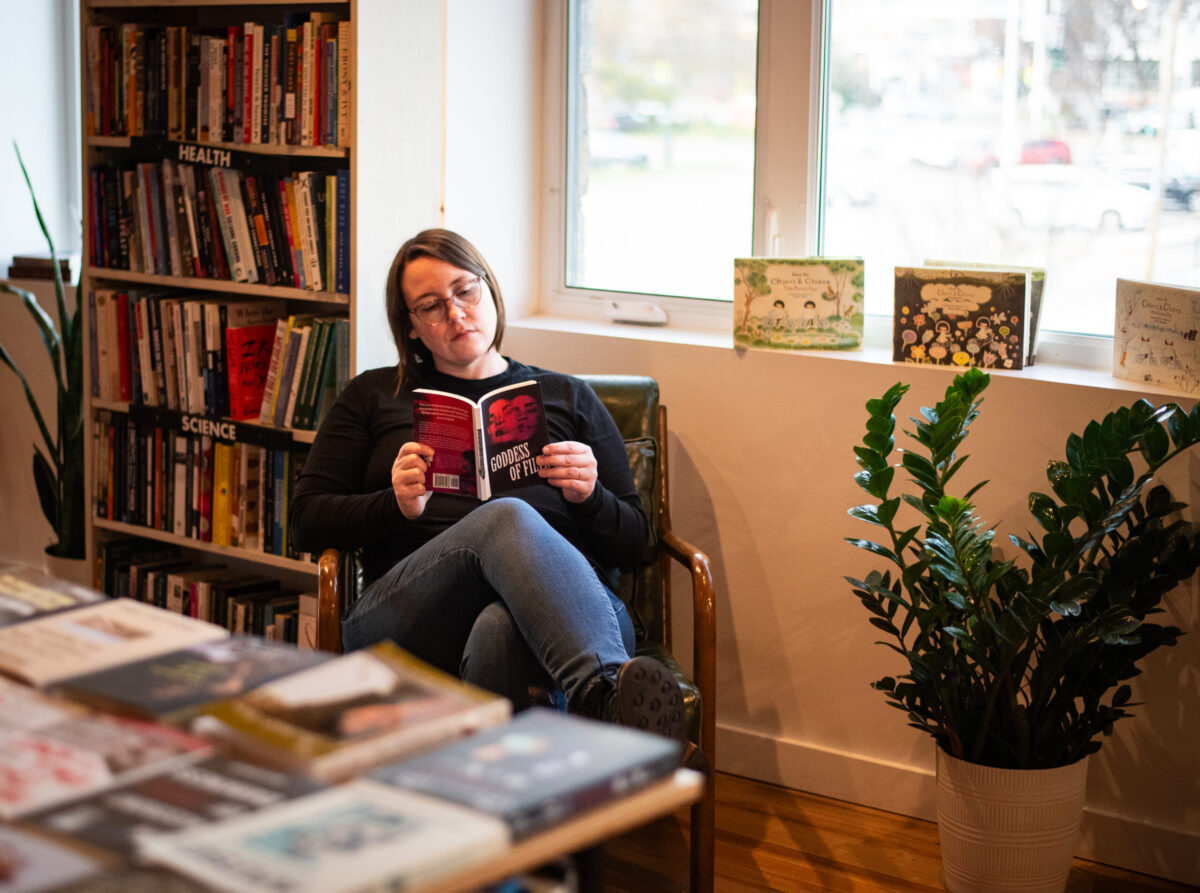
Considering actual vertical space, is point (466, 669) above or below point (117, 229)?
below

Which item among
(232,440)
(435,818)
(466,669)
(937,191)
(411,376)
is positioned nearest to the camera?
(435,818)

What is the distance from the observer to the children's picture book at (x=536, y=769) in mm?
897

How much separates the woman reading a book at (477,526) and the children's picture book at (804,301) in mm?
434

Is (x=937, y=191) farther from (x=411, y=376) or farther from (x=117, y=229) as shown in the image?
(x=117, y=229)

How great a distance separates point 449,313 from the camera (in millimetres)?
2314

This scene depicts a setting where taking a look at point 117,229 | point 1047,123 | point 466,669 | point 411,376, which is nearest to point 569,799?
point 466,669

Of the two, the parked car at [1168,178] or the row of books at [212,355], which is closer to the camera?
the parked car at [1168,178]

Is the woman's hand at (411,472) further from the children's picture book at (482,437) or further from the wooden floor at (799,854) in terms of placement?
the wooden floor at (799,854)

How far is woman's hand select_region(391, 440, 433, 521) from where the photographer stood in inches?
83.4

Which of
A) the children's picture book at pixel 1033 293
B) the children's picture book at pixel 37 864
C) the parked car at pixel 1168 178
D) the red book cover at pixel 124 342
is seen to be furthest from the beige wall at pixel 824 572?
the children's picture book at pixel 37 864

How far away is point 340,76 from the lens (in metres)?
2.52

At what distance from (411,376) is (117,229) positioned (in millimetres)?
1021

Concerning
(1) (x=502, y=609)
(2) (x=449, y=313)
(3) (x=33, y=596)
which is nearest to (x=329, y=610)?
(1) (x=502, y=609)

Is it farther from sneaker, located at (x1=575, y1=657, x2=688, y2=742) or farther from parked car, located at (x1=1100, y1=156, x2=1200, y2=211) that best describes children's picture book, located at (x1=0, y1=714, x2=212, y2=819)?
parked car, located at (x1=1100, y1=156, x2=1200, y2=211)
